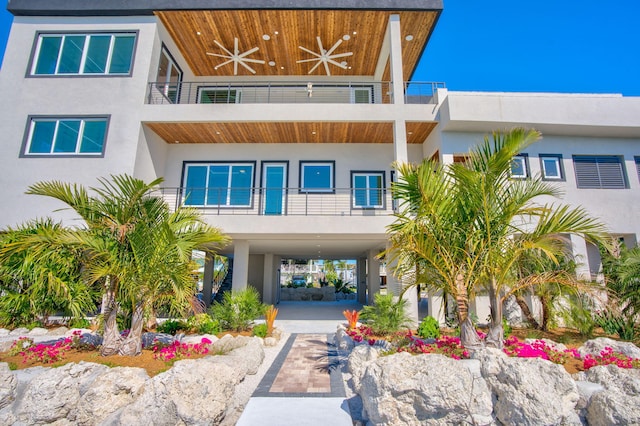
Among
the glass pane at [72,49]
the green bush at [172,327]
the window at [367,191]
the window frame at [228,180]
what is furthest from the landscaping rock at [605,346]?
the glass pane at [72,49]

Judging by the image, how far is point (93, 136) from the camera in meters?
11.1

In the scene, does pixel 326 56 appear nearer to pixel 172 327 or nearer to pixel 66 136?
pixel 66 136

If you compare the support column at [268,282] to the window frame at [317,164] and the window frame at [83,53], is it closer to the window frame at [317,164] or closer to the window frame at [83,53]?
the window frame at [317,164]

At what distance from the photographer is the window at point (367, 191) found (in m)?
12.7

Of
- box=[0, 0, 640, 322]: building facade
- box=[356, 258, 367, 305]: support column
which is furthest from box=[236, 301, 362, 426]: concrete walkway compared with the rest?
box=[356, 258, 367, 305]: support column

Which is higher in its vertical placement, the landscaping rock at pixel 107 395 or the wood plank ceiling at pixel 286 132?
the wood plank ceiling at pixel 286 132

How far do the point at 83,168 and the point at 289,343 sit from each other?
880cm

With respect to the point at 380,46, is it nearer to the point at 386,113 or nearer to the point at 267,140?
the point at 386,113

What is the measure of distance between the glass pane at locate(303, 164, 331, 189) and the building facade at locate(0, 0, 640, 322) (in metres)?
0.06

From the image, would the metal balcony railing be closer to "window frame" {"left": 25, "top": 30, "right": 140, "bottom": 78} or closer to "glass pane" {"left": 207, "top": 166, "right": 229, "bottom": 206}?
"glass pane" {"left": 207, "top": 166, "right": 229, "bottom": 206}

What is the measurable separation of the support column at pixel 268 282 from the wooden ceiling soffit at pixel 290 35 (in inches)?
389

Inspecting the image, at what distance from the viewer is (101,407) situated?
4547 mm

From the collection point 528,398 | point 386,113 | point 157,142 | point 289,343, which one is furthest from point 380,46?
point 528,398

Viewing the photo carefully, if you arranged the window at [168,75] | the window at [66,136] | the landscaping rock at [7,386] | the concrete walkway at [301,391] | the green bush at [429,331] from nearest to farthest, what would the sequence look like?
the concrete walkway at [301,391] → the landscaping rock at [7,386] → the green bush at [429,331] → the window at [66,136] → the window at [168,75]
